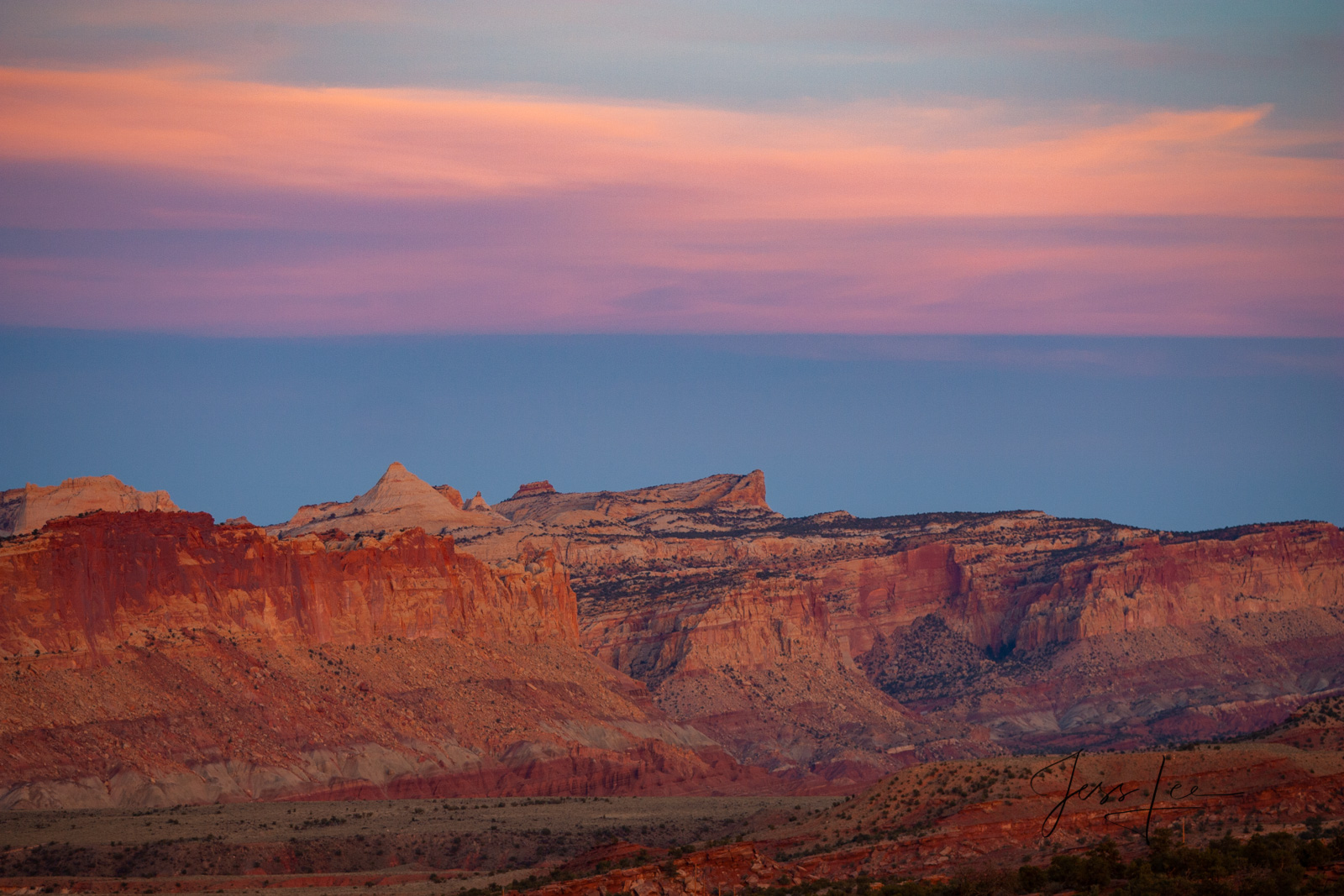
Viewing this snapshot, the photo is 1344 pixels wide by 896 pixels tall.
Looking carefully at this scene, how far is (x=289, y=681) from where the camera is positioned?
140 meters

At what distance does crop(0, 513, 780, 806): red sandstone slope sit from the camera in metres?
122

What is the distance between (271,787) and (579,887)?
56492 millimetres

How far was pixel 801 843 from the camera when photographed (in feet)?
288

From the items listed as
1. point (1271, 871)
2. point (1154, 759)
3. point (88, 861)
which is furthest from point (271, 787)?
point (1271, 871)

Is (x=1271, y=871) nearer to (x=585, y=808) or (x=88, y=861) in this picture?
(x=88, y=861)

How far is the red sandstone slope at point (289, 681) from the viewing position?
12250 centimetres

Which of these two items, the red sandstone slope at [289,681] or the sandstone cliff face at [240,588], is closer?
the red sandstone slope at [289,681]
